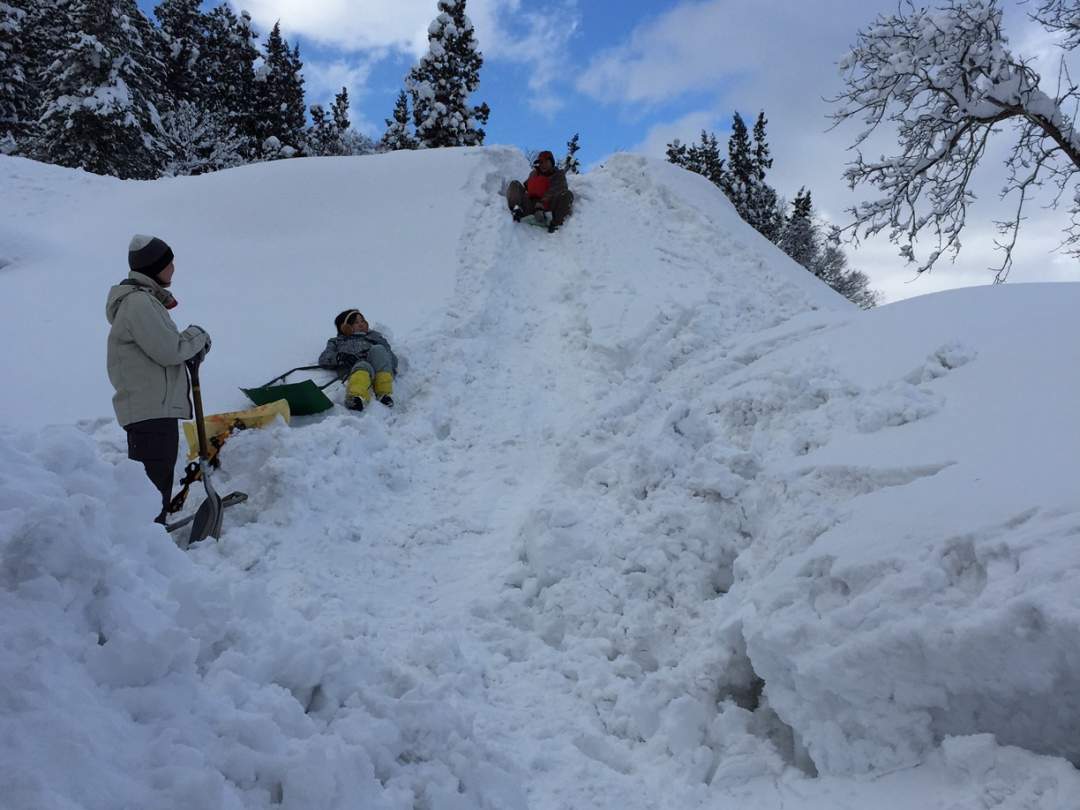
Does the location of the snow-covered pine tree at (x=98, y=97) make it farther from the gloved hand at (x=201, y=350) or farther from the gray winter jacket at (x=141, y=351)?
the gray winter jacket at (x=141, y=351)

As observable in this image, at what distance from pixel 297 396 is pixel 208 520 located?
1.67 metres

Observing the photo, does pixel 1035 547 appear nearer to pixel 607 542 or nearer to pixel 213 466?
pixel 607 542

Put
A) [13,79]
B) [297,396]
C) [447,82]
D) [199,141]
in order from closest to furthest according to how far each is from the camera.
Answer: [297,396]
[13,79]
[447,82]
[199,141]

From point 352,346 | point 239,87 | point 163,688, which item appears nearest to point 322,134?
point 239,87

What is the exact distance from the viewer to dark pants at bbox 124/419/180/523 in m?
3.72

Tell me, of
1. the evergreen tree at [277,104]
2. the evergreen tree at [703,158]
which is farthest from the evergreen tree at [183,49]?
the evergreen tree at [703,158]

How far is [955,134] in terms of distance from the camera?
773cm

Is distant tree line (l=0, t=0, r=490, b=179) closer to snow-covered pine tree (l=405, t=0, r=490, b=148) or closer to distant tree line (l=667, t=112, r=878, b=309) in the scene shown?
snow-covered pine tree (l=405, t=0, r=490, b=148)

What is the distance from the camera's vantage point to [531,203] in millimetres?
11258

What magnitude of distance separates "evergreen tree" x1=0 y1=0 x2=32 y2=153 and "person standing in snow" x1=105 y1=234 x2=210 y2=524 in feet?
77.1

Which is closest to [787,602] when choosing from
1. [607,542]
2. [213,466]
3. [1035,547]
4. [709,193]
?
[1035,547]

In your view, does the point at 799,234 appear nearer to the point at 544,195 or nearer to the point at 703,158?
the point at 703,158

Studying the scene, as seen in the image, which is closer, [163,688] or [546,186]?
[163,688]

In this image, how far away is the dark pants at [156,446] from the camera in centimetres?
372
